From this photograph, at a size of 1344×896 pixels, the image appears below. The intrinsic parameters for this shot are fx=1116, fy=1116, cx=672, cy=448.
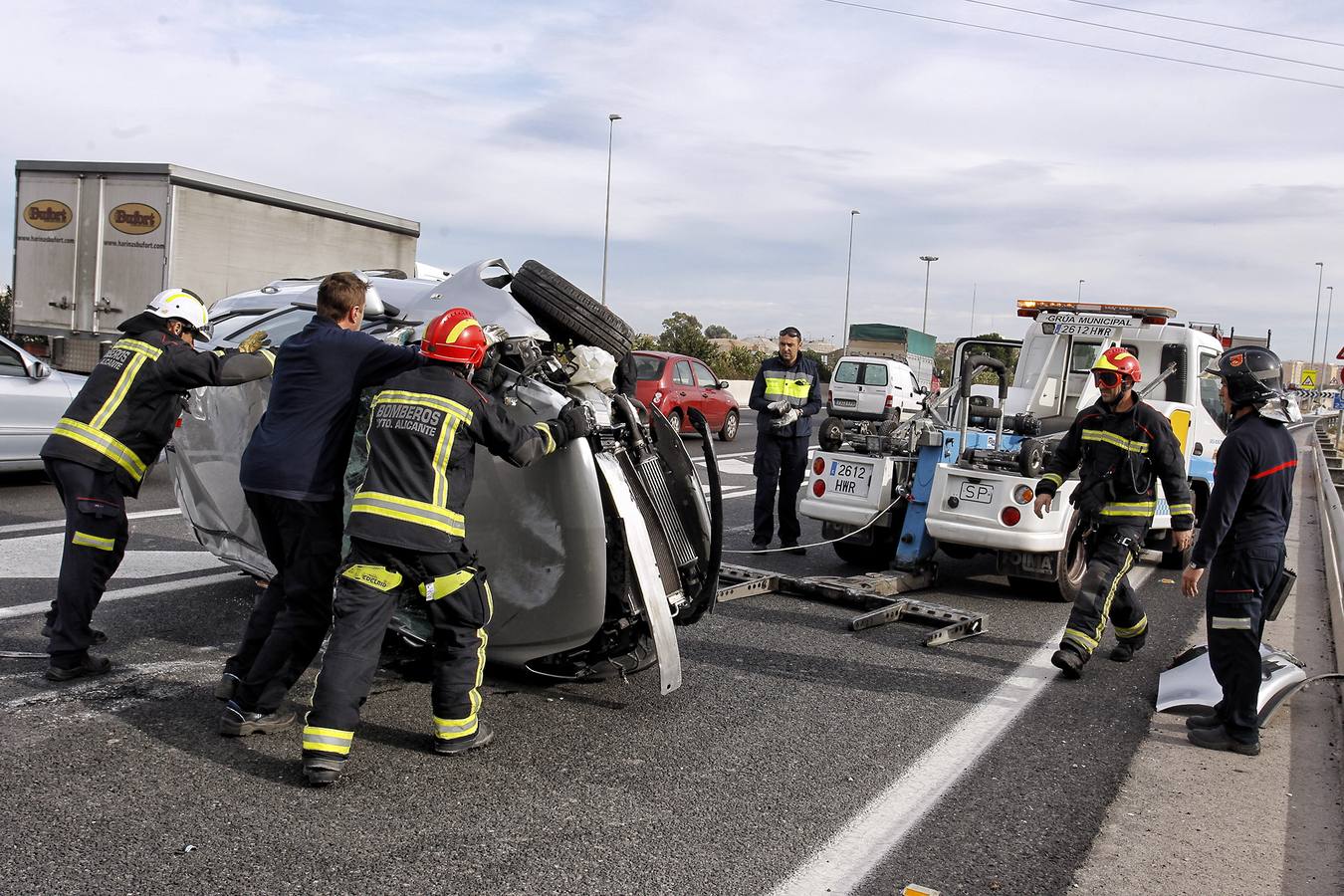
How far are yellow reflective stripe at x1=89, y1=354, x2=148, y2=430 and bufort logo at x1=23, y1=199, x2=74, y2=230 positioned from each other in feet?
37.2

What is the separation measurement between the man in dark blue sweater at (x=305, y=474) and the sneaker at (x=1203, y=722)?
3768 mm

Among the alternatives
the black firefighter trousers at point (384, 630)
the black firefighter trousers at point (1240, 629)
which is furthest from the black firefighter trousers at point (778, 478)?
the black firefighter trousers at point (384, 630)

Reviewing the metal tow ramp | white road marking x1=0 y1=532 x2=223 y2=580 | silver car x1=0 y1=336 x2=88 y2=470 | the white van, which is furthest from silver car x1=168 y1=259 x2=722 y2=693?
the white van

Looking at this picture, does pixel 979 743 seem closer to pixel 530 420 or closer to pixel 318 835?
pixel 530 420

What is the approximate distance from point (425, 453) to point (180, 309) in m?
1.85

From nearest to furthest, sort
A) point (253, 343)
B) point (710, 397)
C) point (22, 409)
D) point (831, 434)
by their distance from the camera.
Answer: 1. point (253, 343)
2. point (831, 434)
3. point (22, 409)
4. point (710, 397)

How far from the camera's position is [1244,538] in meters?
4.91

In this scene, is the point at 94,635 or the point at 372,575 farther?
the point at 94,635

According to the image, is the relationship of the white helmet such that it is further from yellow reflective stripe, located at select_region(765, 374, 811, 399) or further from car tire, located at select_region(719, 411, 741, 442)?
car tire, located at select_region(719, 411, 741, 442)

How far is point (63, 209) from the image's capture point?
577 inches

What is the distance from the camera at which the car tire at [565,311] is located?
5.10m

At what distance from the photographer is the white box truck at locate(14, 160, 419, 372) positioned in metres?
14.1

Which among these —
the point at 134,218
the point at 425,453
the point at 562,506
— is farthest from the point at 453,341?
the point at 134,218

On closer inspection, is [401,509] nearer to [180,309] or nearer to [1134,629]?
[180,309]
